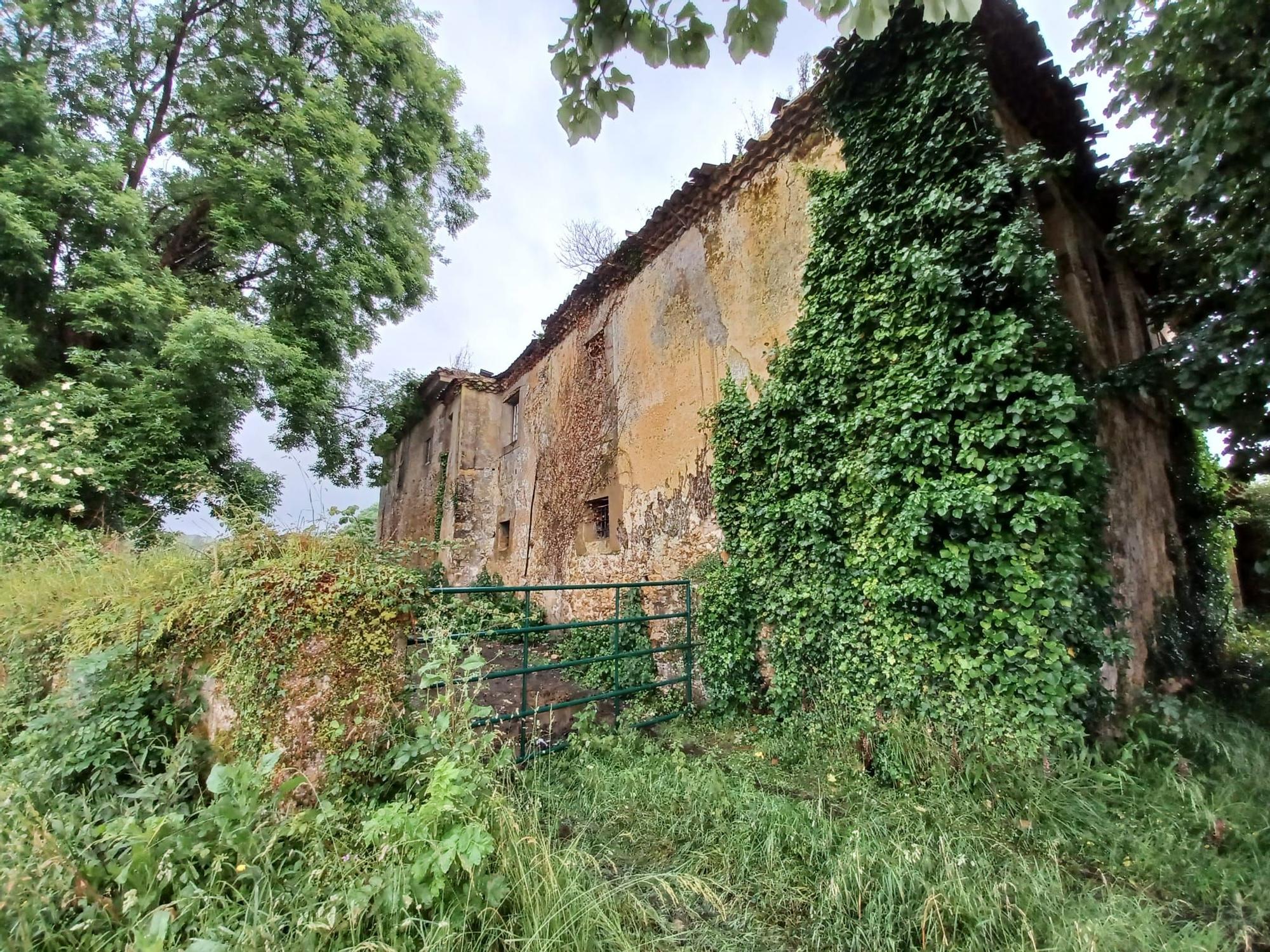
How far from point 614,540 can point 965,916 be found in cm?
536

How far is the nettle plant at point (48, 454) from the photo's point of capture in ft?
21.7

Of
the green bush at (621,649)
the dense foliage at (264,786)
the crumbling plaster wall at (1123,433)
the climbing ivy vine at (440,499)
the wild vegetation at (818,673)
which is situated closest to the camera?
the dense foliage at (264,786)

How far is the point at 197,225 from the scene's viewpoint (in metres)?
9.97

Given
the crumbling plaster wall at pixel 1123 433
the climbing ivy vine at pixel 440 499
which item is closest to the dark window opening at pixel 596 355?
the crumbling plaster wall at pixel 1123 433

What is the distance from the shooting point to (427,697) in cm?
284

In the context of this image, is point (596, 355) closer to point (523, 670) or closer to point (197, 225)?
point (523, 670)

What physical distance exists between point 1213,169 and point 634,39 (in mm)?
5280

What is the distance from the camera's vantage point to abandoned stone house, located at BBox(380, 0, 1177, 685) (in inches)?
182

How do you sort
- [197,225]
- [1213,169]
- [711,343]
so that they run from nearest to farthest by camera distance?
[1213,169], [711,343], [197,225]

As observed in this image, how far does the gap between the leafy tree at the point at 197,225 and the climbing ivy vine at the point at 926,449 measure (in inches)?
323

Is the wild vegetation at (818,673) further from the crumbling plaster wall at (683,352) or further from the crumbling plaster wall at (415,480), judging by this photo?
the crumbling plaster wall at (415,480)

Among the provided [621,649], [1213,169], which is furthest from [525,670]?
[1213,169]

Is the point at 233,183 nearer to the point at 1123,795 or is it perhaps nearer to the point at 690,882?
the point at 690,882

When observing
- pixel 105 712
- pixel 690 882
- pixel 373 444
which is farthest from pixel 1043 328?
pixel 373 444
